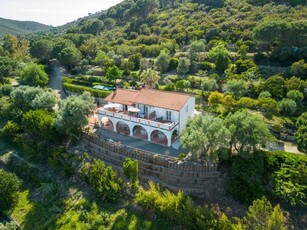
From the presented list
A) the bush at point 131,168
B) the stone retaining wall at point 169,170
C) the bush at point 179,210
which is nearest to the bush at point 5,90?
the stone retaining wall at point 169,170

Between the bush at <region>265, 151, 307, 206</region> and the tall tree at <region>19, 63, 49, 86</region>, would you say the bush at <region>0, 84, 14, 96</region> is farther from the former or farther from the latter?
the bush at <region>265, 151, 307, 206</region>

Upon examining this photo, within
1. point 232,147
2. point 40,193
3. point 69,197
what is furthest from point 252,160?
point 40,193

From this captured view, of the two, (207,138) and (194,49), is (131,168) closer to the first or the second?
(207,138)

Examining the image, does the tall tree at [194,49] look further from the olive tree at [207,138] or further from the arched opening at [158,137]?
the olive tree at [207,138]

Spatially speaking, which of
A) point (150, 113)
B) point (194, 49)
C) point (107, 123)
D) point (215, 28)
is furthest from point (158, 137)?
point (215, 28)

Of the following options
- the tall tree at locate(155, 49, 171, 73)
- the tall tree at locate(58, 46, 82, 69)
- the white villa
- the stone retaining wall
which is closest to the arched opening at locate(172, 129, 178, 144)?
the white villa
